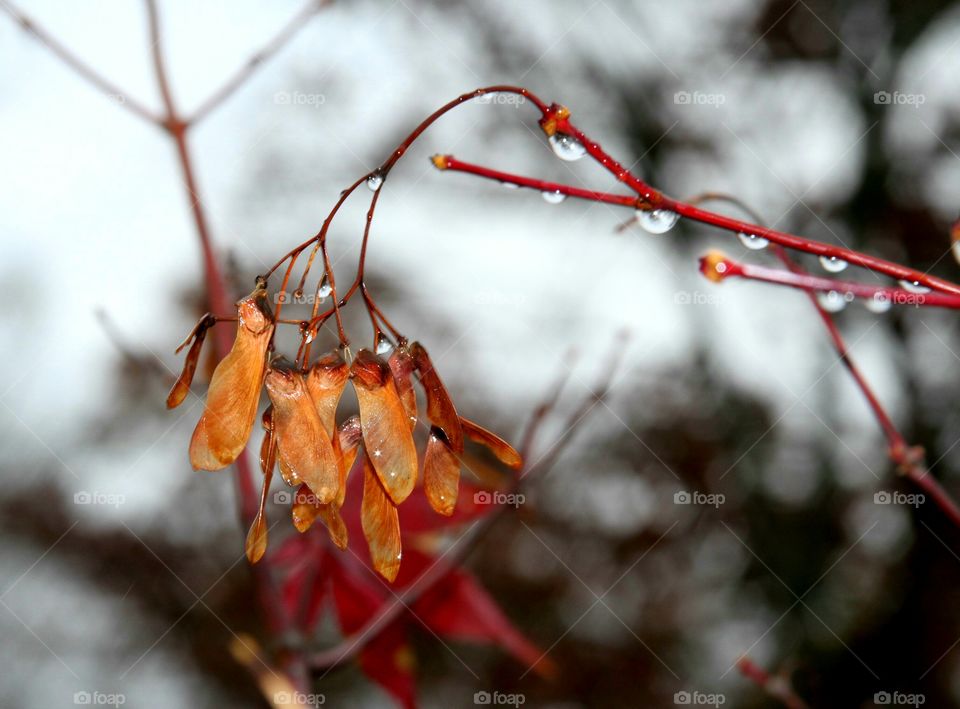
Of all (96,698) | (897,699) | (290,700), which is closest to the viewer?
(290,700)

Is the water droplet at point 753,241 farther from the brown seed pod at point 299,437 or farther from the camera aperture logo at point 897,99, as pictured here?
the camera aperture logo at point 897,99

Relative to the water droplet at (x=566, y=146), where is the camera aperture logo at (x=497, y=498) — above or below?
below

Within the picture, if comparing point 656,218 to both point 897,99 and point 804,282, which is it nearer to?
point 804,282

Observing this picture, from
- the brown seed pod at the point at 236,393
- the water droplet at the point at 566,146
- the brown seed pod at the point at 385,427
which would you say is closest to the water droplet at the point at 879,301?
the water droplet at the point at 566,146

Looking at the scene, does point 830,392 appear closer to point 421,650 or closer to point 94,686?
point 421,650

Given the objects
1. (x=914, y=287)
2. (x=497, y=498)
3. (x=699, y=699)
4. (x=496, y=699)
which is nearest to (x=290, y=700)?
(x=497, y=498)

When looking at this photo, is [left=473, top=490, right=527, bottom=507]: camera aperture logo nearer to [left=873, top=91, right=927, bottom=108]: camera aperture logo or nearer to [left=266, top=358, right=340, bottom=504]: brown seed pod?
[left=266, top=358, right=340, bottom=504]: brown seed pod

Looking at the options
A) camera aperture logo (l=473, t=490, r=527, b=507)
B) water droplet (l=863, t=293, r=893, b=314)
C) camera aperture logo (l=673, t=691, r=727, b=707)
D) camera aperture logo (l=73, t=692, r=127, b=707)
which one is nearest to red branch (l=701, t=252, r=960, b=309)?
water droplet (l=863, t=293, r=893, b=314)
